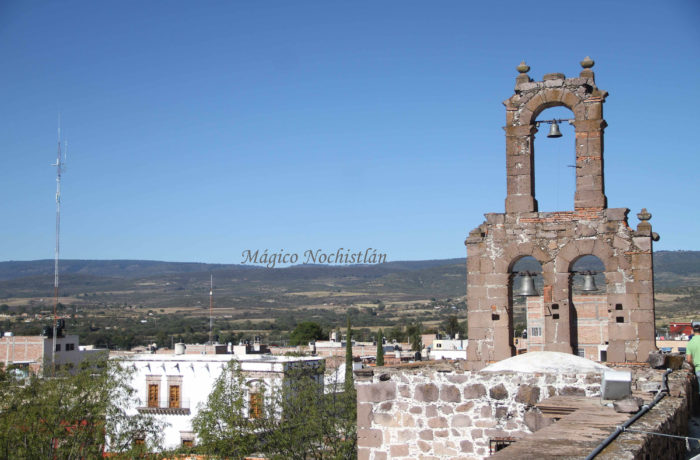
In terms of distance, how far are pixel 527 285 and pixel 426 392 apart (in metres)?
6.18

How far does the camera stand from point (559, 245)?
51.0 ft

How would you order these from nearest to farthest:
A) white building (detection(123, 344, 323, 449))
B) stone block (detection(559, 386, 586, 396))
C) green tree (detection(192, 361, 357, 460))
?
1. stone block (detection(559, 386, 586, 396))
2. green tree (detection(192, 361, 357, 460))
3. white building (detection(123, 344, 323, 449))

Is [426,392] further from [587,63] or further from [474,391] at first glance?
[587,63]

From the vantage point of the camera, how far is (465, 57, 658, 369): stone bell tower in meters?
15.2

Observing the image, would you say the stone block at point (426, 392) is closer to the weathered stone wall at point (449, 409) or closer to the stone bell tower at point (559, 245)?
the weathered stone wall at point (449, 409)

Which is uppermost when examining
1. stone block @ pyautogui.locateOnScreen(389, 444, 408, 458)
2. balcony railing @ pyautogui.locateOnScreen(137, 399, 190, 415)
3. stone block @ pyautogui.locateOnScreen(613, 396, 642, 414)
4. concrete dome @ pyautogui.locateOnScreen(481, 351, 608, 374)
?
concrete dome @ pyautogui.locateOnScreen(481, 351, 608, 374)

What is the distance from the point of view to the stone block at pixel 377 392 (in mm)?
11078

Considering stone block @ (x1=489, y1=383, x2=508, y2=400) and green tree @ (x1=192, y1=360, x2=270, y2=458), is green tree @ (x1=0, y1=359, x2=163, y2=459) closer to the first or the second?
green tree @ (x1=192, y1=360, x2=270, y2=458)

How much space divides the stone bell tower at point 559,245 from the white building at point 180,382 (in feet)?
86.1

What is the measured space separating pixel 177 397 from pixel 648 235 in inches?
1314

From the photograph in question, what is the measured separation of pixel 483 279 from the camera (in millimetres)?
16016

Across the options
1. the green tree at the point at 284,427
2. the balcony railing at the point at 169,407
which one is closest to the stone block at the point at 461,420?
the green tree at the point at 284,427

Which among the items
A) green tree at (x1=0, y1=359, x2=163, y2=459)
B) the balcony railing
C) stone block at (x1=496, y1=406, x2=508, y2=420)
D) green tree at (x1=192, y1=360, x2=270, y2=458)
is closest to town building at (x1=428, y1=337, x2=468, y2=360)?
the balcony railing

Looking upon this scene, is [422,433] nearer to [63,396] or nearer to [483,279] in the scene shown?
[483,279]
